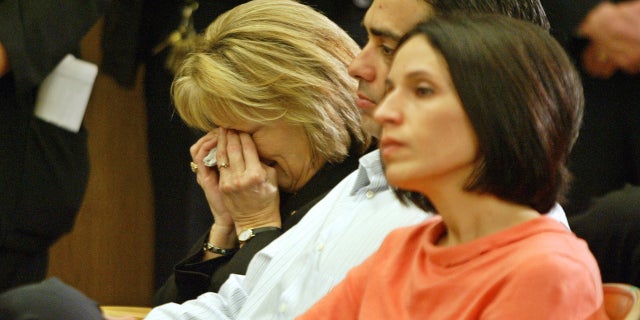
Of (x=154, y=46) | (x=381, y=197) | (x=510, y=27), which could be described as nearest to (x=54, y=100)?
(x=154, y=46)

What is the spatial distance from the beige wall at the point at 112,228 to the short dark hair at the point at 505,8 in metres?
2.10

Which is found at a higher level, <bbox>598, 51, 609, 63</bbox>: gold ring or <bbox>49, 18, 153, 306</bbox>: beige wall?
<bbox>598, 51, 609, 63</bbox>: gold ring

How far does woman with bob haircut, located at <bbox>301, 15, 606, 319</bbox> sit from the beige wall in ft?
8.18

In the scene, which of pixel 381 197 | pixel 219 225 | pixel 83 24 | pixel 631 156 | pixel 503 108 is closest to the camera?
pixel 503 108

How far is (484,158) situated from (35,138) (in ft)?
6.02

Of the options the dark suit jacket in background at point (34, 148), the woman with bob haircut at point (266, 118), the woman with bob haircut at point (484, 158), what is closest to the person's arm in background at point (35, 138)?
the dark suit jacket in background at point (34, 148)

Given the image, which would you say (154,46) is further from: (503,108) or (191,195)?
(503,108)

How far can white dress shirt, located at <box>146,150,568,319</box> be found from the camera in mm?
1545

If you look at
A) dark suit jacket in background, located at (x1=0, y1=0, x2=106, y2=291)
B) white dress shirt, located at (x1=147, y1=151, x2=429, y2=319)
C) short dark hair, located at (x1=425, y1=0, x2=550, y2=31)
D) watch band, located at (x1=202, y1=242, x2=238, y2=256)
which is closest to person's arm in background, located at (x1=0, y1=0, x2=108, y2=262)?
dark suit jacket in background, located at (x1=0, y1=0, x2=106, y2=291)

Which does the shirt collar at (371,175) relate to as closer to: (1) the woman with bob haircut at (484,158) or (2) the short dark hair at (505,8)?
(2) the short dark hair at (505,8)

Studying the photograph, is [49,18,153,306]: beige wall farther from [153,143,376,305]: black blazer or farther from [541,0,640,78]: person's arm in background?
[541,0,640,78]: person's arm in background

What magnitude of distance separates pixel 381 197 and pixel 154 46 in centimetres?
152

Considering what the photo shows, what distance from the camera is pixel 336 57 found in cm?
208

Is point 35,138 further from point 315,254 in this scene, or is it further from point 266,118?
point 315,254
